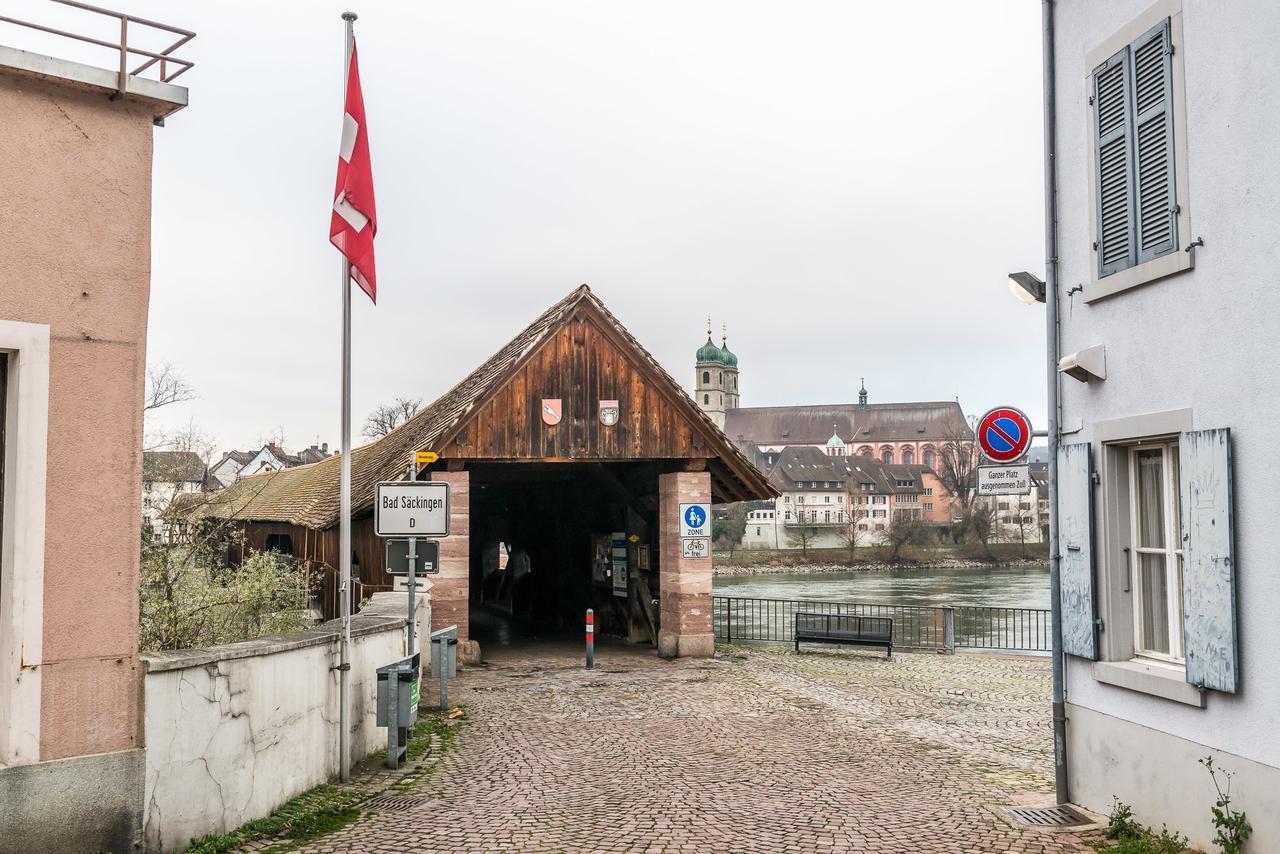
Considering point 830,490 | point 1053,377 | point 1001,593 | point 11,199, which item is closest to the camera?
point 11,199

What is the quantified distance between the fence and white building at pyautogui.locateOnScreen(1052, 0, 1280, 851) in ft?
38.8

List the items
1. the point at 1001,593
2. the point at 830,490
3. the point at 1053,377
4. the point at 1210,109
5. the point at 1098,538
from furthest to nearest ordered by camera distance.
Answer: the point at 830,490
the point at 1001,593
the point at 1053,377
the point at 1098,538
the point at 1210,109

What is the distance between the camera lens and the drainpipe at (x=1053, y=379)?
7.95 meters

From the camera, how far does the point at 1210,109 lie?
6.42 metres

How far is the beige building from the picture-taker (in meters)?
5.83

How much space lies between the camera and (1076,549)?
25.3 feet

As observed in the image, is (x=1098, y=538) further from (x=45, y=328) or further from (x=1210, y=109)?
(x=45, y=328)

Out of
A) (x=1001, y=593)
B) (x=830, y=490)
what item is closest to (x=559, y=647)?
(x=1001, y=593)

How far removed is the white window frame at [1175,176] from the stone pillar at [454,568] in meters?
11.0

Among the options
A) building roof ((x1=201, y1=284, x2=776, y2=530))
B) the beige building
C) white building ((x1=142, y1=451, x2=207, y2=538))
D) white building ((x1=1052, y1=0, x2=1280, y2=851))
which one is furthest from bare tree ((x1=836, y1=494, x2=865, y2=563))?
the beige building

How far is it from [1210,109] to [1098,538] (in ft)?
9.36

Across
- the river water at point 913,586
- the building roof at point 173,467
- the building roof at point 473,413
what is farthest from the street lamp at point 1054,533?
the river water at point 913,586

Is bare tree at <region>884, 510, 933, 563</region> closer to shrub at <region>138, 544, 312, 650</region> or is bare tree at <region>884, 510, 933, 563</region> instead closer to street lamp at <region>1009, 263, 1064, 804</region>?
shrub at <region>138, 544, 312, 650</region>

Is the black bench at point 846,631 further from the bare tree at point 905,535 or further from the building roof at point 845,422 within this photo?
the building roof at point 845,422
